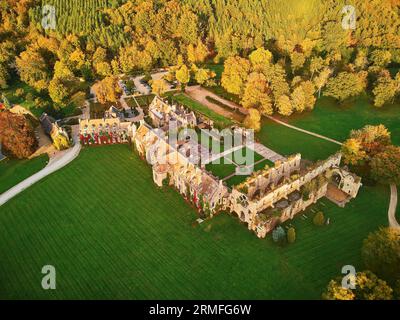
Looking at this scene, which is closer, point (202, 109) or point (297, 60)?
point (202, 109)

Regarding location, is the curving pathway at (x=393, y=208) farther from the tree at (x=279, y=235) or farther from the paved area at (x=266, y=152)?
the paved area at (x=266, y=152)

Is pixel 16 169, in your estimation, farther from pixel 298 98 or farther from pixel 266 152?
pixel 298 98

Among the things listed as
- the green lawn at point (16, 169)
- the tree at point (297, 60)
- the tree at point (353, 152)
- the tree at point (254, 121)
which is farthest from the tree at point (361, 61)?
the green lawn at point (16, 169)

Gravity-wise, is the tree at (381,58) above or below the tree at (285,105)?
above

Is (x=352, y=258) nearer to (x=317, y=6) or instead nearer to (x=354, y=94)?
(x=354, y=94)

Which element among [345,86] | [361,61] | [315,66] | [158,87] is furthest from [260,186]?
[361,61]

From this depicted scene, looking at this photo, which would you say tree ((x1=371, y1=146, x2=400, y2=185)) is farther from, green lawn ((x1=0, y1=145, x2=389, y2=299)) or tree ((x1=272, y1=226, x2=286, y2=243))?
tree ((x1=272, y1=226, x2=286, y2=243))

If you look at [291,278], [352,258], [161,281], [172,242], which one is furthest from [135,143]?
[352,258]

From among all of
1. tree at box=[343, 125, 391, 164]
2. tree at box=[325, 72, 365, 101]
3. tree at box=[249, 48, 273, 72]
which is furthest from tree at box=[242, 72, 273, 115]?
tree at box=[343, 125, 391, 164]
